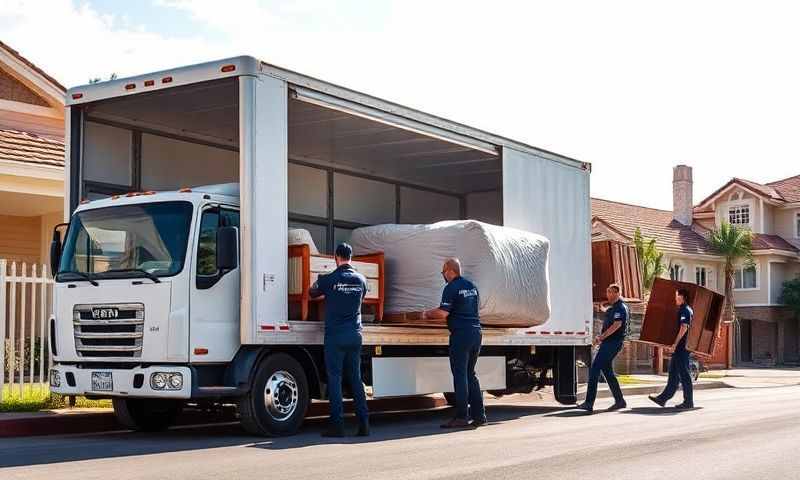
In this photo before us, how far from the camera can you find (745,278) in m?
51.7

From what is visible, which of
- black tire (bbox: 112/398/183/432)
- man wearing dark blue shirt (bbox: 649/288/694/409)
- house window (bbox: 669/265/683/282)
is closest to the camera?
black tire (bbox: 112/398/183/432)

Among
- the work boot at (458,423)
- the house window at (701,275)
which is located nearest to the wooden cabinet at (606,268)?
the work boot at (458,423)

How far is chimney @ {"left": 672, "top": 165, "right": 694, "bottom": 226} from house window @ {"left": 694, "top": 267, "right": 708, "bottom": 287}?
3.52m

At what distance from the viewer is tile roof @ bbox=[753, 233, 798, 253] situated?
49562mm

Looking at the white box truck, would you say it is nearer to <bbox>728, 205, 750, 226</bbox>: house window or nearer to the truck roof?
the truck roof

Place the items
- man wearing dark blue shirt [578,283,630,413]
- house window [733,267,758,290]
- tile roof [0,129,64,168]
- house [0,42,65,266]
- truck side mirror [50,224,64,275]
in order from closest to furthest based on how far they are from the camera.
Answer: truck side mirror [50,224,64,275] → man wearing dark blue shirt [578,283,630,413] → house [0,42,65,266] → tile roof [0,129,64,168] → house window [733,267,758,290]

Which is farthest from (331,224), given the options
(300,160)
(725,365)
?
(725,365)

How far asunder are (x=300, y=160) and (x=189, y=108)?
2.73 meters

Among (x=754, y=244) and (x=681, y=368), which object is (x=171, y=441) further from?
(x=754, y=244)

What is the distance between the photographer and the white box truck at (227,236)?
1073 centimetres

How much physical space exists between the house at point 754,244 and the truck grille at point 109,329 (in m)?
38.2

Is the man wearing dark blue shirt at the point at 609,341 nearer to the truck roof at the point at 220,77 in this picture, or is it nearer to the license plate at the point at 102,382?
the truck roof at the point at 220,77

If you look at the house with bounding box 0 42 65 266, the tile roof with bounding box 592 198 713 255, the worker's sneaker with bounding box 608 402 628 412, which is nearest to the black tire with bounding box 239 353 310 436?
the worker's sneaker with bounding box 608 402 628 412

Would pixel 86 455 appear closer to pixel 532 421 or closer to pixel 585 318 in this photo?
pixel 532 421
